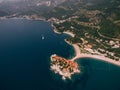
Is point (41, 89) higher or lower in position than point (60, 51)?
higher

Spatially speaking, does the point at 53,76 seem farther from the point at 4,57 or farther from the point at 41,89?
the point at 4,57

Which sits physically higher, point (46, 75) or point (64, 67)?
point (46, 75)

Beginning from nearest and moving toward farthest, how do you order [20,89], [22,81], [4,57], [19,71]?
[20,89] → [22,81] → [19,71] → [4,57]

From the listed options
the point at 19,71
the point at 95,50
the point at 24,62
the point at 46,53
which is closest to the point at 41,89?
the point at 19,71

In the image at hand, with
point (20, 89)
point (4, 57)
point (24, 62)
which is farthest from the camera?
point (4, 57)

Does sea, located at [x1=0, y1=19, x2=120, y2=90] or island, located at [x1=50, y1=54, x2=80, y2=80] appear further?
island, located at [x1=50, y1=54, x2=80, y2=80]

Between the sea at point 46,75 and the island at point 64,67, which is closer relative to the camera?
the sea at point 46,75

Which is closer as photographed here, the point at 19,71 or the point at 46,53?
the point at 19,71

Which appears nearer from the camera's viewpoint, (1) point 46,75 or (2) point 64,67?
(1) point 46,75
